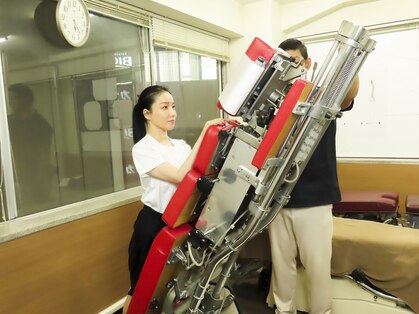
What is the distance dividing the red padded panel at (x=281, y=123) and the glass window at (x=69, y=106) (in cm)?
145

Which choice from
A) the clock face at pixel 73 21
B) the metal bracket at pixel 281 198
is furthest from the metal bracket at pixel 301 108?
the clock face at pixel 73 21

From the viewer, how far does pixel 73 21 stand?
2.05 meters

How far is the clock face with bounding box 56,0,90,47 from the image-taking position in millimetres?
1952

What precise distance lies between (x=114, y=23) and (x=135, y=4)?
211 millimetres

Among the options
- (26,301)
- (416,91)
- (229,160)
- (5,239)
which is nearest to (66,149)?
(5,239)

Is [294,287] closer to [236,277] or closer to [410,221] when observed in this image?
[236,277]

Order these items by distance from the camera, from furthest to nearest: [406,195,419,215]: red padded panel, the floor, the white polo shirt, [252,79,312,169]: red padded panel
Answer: [406,195,419,215]: red padded panel < the floor < the white polo shirt < [252,79,312,169]: red padded panel

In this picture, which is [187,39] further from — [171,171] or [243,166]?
[243,166]

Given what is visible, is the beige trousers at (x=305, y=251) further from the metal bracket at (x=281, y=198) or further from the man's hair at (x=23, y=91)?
the man's hair at (x=23, y=91)

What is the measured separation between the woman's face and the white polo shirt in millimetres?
84

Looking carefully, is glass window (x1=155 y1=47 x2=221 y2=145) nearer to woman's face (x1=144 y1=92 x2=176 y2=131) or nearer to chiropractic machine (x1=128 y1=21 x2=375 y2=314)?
woman's face (x1=144 y1=92 x2=176 y2=131)

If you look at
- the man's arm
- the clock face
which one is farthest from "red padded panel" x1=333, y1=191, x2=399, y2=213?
the clock face

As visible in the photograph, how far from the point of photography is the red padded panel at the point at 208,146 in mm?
1314

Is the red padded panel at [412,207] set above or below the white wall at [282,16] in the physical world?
below
